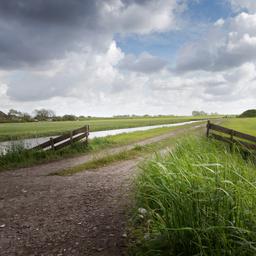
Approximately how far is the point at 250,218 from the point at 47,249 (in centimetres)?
316

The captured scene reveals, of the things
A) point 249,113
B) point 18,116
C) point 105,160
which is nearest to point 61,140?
point 105,160

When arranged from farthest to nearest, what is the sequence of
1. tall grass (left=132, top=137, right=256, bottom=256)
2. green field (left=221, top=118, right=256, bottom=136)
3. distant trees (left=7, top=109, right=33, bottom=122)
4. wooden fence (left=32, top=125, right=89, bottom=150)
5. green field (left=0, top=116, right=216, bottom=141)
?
distant trees (left=7, top=109, right=33, bottom=122)
green field (left=0, top=116, right=216, bottom=141)
green field (left=221, top=118, right=256, bottom=136)
wooden fence (left=32, top=125, right=89, bottom=150)
tall grass (left=132, top=137, right=256, bottom=256)

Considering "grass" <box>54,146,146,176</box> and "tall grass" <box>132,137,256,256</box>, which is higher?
"tall grass" <box>132,137,256,256</box>

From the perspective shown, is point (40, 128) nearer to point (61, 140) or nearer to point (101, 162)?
point (61, 140)

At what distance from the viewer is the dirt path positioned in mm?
4039

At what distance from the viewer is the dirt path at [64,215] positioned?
4.04m

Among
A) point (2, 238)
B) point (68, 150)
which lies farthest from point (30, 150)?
point (2, 238)

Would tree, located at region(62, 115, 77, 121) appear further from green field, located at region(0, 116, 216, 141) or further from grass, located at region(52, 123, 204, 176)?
grass, located at region(52, 123, 204, 176)

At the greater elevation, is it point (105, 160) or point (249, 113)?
point (249, 113)

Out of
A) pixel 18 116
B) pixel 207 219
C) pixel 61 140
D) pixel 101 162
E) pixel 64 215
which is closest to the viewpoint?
pixel 207 219

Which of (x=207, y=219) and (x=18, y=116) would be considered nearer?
(x=207, y=219)

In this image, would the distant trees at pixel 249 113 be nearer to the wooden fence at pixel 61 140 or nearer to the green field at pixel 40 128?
the green field at pixel 40 128

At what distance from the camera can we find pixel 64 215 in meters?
5.25

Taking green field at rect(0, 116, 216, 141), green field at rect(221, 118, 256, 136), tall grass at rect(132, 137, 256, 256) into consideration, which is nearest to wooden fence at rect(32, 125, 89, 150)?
green field at rect(0, 116, 216, 141)
